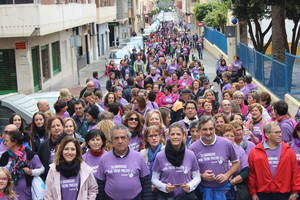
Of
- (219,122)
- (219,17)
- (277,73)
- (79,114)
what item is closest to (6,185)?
(219,122)

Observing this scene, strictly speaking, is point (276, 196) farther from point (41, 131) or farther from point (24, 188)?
point (41, 131)

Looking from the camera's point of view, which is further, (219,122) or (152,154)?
(219,122)

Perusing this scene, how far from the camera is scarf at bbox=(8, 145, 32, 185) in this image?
22.8 ft

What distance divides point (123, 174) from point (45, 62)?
82.5 ft

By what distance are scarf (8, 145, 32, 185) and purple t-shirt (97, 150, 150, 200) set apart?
3.73ft

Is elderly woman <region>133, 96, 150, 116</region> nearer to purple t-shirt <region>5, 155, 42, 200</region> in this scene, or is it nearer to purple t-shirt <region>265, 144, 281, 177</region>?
purple t-shirt <region>5, 155, 42, 200</region>

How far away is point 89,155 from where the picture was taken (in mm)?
7008

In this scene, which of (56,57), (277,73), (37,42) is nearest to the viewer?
(277,73)

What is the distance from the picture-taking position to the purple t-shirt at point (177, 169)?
20.9 feet

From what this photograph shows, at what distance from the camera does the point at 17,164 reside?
696cm

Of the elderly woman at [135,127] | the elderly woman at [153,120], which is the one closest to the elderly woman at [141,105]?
the elderly woman at [153,120]

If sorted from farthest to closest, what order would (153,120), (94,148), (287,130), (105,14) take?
(105,14)
(153,120)
(287,130)
(94,148)

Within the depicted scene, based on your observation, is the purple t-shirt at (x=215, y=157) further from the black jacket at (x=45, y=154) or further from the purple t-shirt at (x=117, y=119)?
the purple t-shirt at (x=117, y=119)

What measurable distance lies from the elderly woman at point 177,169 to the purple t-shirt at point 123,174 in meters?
0.19
